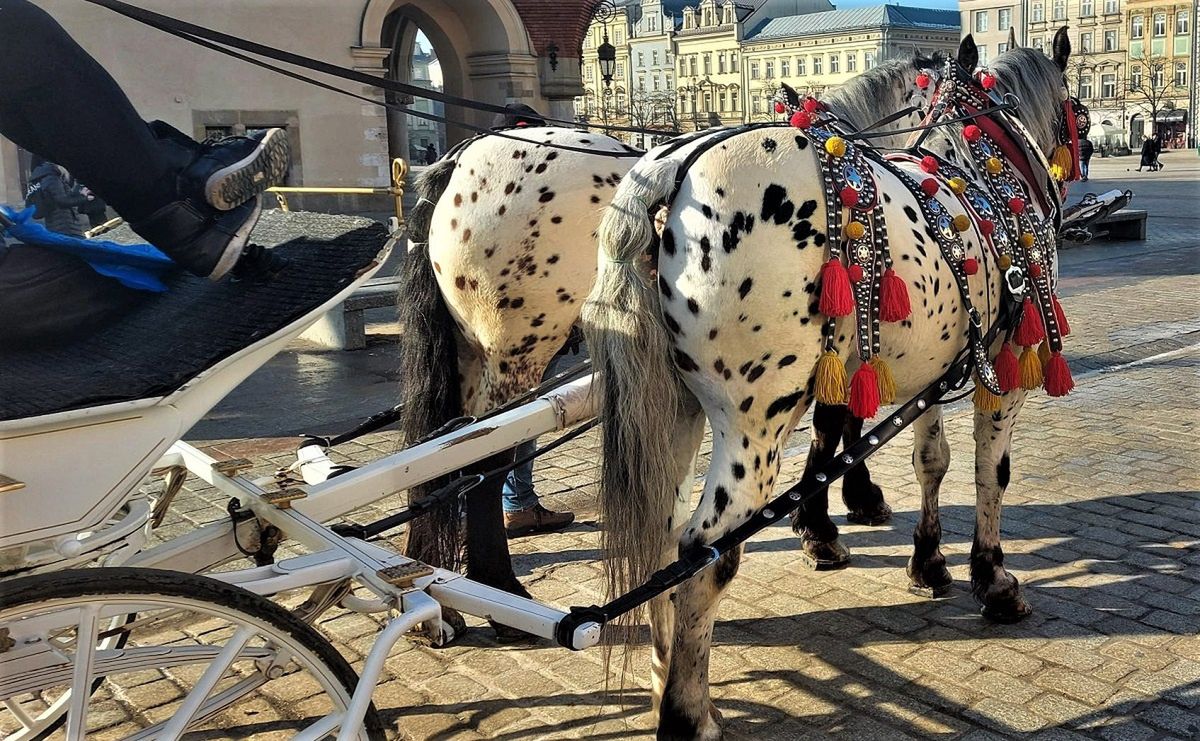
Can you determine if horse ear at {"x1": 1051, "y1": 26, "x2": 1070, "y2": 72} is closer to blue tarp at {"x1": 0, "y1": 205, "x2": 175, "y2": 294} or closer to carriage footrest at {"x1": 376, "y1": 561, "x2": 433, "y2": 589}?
carriage footrest at {"x1": 376, "y1": 561, "x2": 433, "y2": 589}

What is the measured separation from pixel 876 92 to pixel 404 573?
330 centimetres

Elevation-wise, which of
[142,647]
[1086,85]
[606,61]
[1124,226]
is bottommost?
[142,647]

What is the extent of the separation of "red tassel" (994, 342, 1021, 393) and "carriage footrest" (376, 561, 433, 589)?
2.27 metres

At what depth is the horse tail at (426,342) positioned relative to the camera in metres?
4.23

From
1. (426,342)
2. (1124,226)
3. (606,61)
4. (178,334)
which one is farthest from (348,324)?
(1124,226)

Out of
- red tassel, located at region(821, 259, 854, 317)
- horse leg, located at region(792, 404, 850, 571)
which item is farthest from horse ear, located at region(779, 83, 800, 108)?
red tassel, located at region(821, 259, 854, 317)

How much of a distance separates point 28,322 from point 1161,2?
79880mm

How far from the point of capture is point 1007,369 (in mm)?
3779

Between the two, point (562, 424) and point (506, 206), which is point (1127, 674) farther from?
point (506, 206)

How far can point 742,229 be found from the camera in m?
2.87

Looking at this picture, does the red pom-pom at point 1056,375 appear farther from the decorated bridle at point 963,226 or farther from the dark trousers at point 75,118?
the dark trousers at point 75,118

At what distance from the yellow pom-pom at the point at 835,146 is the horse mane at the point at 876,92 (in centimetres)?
174

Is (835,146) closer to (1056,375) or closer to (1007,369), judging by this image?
(1007,369)

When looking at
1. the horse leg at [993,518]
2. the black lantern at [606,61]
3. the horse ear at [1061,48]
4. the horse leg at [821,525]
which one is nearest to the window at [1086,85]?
the black lantern at [606,61]
